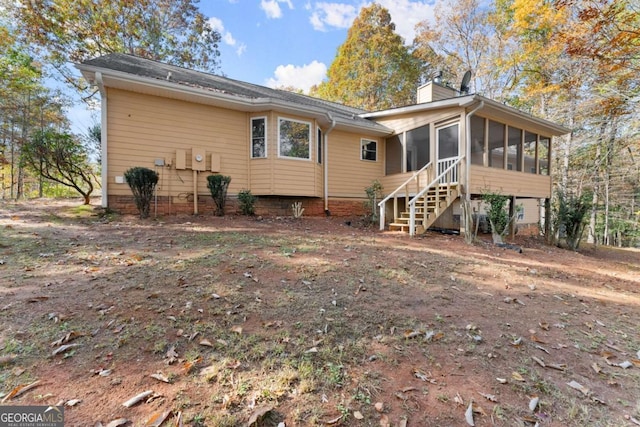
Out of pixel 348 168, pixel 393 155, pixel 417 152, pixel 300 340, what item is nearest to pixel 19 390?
pixel 300 340

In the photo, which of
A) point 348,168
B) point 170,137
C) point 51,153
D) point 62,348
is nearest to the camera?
point 62,348

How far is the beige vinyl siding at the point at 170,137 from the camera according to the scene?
7582 mm

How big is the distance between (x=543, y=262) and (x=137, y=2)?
2201 cm

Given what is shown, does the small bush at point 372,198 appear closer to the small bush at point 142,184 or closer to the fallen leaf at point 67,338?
the small bush at point 142,184

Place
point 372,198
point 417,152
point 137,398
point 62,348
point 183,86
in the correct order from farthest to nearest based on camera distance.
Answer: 1. point 417,152
2. point 372,198
3. point 183,86
4. point 62,348
5. point 137,398

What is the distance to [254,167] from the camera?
359 inches

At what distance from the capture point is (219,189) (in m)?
8.04

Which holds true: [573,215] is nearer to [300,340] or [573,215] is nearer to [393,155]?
[393,155]

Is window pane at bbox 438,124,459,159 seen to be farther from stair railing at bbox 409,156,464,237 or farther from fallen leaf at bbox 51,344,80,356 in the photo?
fallen leaf at bbox 51,344,80,356

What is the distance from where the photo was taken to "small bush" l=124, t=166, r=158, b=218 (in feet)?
22.4

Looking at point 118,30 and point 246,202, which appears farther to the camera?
point 118,30

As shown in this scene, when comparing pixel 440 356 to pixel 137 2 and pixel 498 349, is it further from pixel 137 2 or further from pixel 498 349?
pixel 137 2

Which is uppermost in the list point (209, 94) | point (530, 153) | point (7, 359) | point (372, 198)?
point (530, 153)

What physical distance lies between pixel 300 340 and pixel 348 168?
916 centimetres
